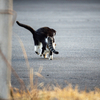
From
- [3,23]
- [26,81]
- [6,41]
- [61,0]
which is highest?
[61,0]

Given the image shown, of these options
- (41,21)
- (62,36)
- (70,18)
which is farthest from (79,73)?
(70,18)

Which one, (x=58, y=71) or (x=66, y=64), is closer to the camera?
(x=58, y=71)

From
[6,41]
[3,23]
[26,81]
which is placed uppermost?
[3,23]

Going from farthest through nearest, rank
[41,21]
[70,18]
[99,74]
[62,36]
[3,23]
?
[70,18]
[41,21]
[62,36]
[99,74]
[3,23]

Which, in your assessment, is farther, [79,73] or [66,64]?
[66,64]

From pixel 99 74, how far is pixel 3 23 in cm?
323

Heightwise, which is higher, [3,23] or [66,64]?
[3,23]

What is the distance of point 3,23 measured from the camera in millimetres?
2818

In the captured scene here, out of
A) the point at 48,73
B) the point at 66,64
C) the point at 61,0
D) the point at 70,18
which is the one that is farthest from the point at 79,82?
the point at 61,0

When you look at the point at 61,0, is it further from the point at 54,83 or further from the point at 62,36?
the point at 54,83

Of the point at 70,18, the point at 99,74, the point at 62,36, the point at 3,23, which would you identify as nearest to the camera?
the point at 3,23

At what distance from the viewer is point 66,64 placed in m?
6.31

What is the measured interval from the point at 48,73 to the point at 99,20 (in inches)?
370

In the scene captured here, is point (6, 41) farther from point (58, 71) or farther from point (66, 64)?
point (66, 64)
